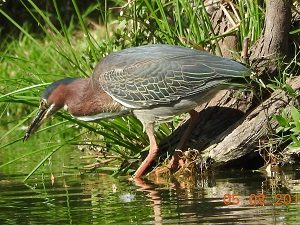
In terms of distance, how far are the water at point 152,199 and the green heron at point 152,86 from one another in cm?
47

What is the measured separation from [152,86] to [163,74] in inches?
4.6

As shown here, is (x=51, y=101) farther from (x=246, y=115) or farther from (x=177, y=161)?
(x=246, y=115)

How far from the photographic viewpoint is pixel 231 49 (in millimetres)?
7797

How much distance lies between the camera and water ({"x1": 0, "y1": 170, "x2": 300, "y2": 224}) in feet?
17.4

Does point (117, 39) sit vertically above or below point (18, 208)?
above

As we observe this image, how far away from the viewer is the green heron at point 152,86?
280 inches

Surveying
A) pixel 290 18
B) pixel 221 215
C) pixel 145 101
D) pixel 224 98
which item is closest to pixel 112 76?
pixel 145 101

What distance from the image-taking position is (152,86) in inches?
282

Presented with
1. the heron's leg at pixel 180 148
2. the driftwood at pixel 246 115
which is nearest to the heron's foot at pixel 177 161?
the heron's leg at pixel 180 148

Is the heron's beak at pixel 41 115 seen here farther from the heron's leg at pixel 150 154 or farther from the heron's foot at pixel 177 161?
the heron's foot at pixel 177 161

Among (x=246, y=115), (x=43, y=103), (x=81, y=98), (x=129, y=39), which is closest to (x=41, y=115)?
(x=43, y=103)

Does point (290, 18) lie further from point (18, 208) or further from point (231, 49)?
point (18, 208)

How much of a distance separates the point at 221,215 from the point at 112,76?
2.23 meters

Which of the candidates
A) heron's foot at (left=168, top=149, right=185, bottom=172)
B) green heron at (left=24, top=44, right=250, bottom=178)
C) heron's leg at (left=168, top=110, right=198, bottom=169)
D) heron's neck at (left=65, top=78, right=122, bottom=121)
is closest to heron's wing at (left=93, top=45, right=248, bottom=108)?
green heron at (left=24, top=44, right=250, bottom=178)
